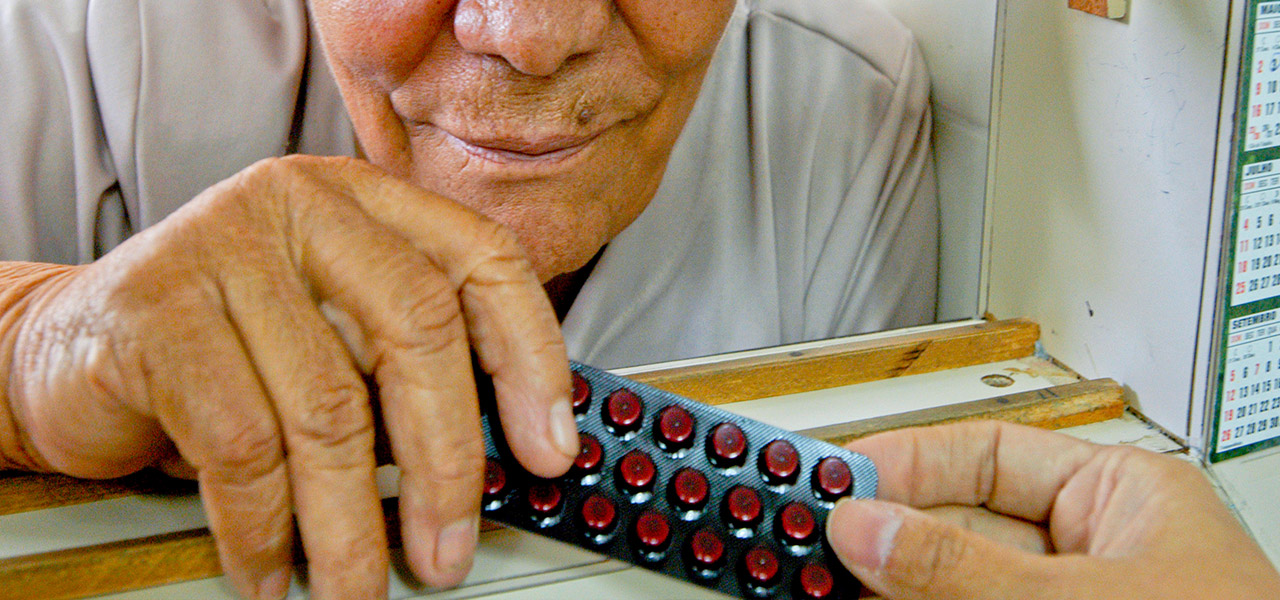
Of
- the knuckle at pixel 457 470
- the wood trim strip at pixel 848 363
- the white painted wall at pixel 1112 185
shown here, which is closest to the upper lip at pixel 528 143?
the wood trim strip at pixel 848 363

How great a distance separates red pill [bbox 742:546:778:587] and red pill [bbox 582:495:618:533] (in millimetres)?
→ 72

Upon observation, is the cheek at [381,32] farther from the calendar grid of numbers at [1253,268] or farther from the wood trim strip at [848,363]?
the calendar grid of numbers at [1253,268]

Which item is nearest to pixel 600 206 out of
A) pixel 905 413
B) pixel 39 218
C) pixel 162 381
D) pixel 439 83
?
pixel 439 83

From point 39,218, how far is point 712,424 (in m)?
0.69

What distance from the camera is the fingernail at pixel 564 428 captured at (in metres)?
0.50

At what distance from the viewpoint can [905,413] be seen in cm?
68

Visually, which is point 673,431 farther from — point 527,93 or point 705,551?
point 527,93

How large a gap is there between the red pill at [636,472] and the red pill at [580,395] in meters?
0.03

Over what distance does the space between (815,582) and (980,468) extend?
0.43ft

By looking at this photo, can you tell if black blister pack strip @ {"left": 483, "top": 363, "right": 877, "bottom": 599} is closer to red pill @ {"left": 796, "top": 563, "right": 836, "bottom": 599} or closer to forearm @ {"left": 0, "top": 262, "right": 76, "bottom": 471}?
red pill @ {"left": 796, "top": 563, "right": 836, "bottom": 599}

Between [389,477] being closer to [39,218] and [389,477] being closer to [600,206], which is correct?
[600,206]

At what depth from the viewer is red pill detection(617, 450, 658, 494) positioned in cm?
54

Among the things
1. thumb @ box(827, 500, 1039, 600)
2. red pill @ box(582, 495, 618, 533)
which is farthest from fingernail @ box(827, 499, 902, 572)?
red pill @ box(582, 495, 618, 533)

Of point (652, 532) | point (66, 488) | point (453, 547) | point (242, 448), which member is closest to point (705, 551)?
point (652, 532)
